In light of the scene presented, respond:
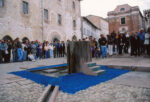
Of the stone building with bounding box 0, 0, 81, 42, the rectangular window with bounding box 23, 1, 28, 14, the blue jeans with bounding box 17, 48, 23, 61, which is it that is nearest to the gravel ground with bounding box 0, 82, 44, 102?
the blue jeans with bounding box 17, 48, 23, 61

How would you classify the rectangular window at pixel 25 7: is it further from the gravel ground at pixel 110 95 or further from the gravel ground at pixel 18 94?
the gravel ground at pixel 110 95

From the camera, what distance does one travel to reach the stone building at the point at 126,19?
118 feet

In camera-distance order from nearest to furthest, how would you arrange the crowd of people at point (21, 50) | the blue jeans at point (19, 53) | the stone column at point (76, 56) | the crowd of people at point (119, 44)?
the stone column at point (76, 56) → the crowd of people at point (119, 44) → the crowd of people at point (21, 50) → the blue jeans at point (19, 53)

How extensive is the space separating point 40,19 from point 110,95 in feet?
49.3

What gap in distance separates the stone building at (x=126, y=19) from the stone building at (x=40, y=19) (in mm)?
20319

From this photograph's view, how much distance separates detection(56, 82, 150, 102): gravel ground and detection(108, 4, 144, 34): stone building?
125ft

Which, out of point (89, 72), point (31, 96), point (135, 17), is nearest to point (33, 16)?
point (89, 72)

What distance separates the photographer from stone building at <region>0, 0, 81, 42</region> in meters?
11.9

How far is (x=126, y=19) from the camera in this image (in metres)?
38.0

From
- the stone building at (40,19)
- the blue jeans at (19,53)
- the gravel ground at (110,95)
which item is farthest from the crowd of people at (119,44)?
the stone building at (40,19)

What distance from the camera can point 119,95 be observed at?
2.25 m

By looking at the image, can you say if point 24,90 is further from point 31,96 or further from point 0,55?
point 0,55

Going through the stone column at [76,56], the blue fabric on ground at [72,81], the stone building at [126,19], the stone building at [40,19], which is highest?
the stone building at [126,19]

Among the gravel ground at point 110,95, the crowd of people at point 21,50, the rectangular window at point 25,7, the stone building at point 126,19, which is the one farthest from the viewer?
the stone building at point 126,19
